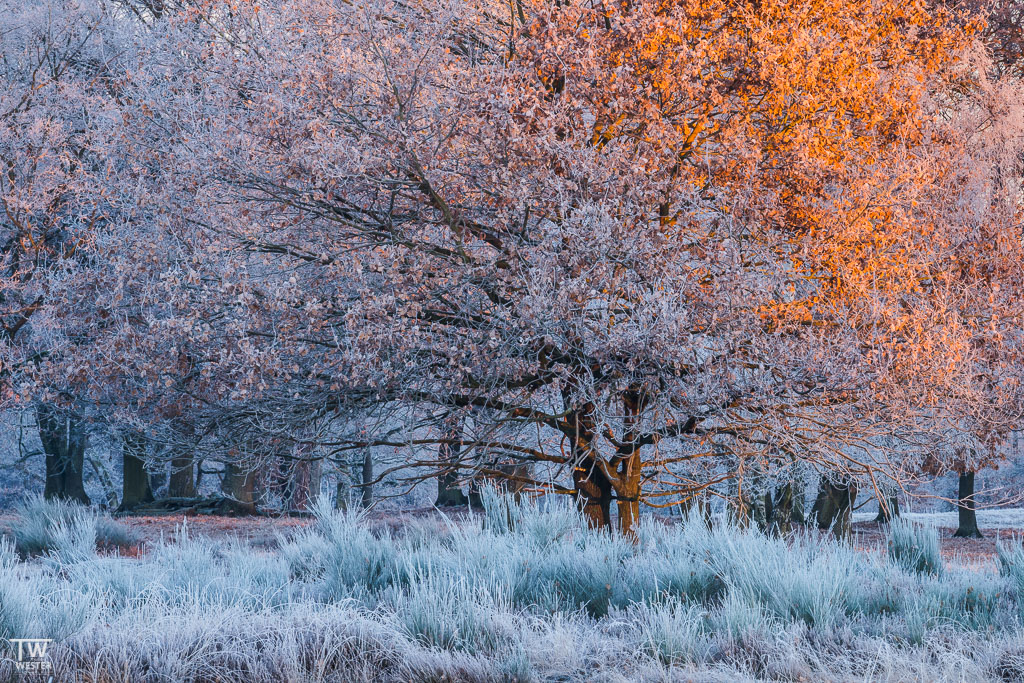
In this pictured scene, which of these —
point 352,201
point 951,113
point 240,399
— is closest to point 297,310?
point 240,399

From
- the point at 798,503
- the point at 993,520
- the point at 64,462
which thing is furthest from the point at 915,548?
the point at 993,520

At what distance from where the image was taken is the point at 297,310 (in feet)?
28.8

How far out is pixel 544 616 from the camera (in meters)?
6.40

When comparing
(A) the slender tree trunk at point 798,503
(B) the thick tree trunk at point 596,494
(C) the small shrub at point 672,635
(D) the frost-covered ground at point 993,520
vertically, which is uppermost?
(B) the thick tree trunk at point 596,494

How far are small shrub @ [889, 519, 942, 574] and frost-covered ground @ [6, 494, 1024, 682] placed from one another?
0.10 ft

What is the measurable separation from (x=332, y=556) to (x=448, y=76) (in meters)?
4.52

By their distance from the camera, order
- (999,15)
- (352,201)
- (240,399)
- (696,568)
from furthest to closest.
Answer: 1. (999,15)
2. (352,201)
3. (240,399)
4. (696,568)

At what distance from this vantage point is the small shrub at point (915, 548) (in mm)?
8047

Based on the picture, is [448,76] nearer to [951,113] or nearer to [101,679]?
[101,679]

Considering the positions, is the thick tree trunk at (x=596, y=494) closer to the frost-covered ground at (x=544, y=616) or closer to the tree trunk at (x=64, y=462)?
the frost-covered ground at (x=544, y=616)

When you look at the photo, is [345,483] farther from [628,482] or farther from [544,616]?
[544,616]

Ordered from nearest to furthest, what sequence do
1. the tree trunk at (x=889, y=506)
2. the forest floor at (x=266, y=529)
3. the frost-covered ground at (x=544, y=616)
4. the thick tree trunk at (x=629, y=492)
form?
the frost-covered ground at (x=544, y=616) < the tree trunk at (x=889, y=506) < the thick tree trunk at (x=629, y=492) < the forest floor at (x=266, y=529)

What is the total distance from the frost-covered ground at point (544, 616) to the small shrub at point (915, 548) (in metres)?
0.03

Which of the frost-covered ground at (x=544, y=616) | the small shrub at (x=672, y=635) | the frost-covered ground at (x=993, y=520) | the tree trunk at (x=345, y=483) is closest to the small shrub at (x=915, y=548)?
the frost-covered ground at (x=544, y=616)
